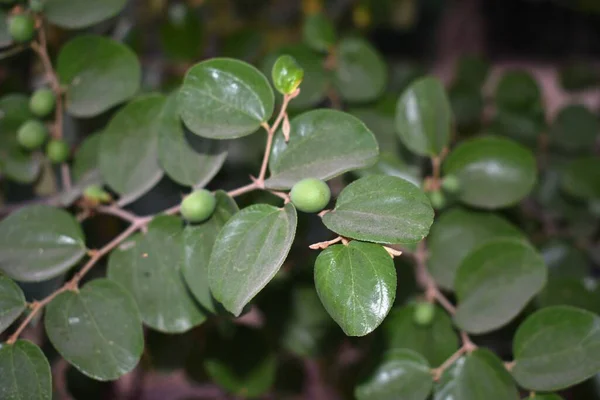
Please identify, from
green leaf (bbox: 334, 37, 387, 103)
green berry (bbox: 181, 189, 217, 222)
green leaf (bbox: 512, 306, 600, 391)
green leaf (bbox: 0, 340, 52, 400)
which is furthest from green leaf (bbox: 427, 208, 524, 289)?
green leaf (bbox: 0, 340, 52, 400)

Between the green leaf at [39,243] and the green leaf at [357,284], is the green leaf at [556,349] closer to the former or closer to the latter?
the green leaf at [357,284]

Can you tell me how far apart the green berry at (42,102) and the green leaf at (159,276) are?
0.76 feet

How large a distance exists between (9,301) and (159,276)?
0.48 feet

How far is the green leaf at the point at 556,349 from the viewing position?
59 cm

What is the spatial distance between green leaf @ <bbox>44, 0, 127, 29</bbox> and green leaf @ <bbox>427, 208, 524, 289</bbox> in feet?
1.64

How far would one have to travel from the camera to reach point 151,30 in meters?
2.08

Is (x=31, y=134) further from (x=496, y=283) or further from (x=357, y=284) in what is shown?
(x=496, y=283)

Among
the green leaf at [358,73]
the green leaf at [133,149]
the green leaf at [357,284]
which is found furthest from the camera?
the green leaf at [358,73]

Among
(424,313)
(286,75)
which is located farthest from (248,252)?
(424,313)

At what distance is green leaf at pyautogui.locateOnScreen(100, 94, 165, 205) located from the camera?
2.20 ft

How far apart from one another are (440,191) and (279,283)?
27cm

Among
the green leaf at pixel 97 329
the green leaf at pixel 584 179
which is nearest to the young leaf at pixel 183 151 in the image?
the green leaf at pixel 97 329

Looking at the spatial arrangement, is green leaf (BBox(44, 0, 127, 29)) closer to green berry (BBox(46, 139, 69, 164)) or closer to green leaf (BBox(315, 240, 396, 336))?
green berry (BBox(46, 139, 69, 164))

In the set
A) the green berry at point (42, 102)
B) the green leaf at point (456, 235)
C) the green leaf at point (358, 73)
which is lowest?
the green leaf at point (456, 235)
